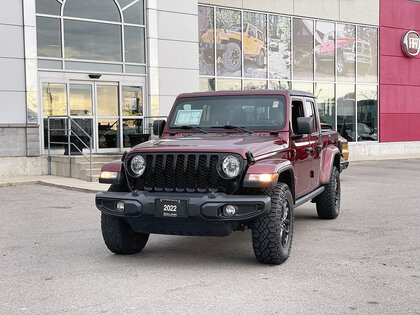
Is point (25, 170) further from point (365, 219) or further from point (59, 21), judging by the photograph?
point (365, 219)

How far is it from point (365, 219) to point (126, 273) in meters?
4.73

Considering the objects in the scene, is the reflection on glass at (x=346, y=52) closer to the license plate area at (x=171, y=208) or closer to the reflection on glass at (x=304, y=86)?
the reflection on glass at (x=304, y=86)

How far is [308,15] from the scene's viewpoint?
24688 millimetres

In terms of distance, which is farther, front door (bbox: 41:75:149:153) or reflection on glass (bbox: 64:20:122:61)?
reflection on glass (bbox: 64:20:122:61)

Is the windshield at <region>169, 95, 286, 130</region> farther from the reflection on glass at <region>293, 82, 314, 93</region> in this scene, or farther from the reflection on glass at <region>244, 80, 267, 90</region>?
the reflection on glass at <region>293, 82, 314, 93</region>

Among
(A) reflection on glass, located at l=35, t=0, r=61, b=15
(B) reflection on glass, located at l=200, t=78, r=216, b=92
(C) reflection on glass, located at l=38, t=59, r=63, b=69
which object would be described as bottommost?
(B) reflection on glass, located at l=200, t=78, r=216, b=92

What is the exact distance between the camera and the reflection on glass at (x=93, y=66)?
57.0 feet

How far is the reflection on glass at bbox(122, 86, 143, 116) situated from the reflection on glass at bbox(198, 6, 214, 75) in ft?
11.4

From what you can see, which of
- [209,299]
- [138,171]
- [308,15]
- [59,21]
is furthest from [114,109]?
[209,299]

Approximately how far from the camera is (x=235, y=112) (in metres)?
7.24

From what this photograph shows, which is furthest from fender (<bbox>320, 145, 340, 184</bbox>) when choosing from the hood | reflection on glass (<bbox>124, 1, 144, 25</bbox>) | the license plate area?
reflection on glass (<bbox>124, 1, 144, 25</bbox>)

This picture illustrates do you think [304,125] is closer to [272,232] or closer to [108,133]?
[272,232]

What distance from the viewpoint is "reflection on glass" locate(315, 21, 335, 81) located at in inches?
990

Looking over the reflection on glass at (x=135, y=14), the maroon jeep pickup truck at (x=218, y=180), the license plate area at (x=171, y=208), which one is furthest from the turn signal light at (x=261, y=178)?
the reflection on glass at (x=135, y=14)
